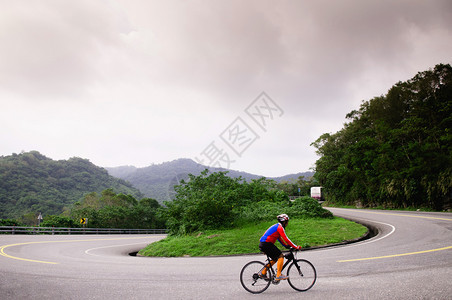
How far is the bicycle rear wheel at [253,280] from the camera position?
235 inches

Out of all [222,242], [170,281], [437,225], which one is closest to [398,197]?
[437,225]

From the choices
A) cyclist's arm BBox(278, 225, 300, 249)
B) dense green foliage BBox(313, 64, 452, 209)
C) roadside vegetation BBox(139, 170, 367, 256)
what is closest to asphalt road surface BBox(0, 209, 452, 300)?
cyclist's arm BBox(278, 225, 300, 249)

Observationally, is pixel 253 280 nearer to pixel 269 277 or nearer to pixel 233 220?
pixel 269 277

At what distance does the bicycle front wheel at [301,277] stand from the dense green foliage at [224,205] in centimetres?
1241

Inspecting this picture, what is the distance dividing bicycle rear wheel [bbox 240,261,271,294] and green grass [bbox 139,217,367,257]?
6.72 meters

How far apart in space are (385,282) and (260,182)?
760 inches

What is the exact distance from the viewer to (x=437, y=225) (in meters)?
15.4

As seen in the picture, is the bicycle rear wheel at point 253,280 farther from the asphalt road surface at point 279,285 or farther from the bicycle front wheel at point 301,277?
the bicycle front wheel at point 301,277

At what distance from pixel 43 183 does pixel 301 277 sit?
396 ft

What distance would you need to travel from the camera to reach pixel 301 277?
611cm

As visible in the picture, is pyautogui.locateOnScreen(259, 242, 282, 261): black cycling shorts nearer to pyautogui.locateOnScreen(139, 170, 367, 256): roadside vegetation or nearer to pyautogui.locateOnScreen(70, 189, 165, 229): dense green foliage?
pyautogui.locateOnScreen(139, 170, 367, 256): roadside vegetation

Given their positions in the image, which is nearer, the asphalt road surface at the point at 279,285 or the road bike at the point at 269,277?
the asphalt road surface at the point at 279,285

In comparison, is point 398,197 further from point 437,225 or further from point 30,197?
point 30,197

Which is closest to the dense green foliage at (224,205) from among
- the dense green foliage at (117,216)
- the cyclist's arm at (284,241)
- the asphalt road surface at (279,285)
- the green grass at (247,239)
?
the green grass at (247,239)
